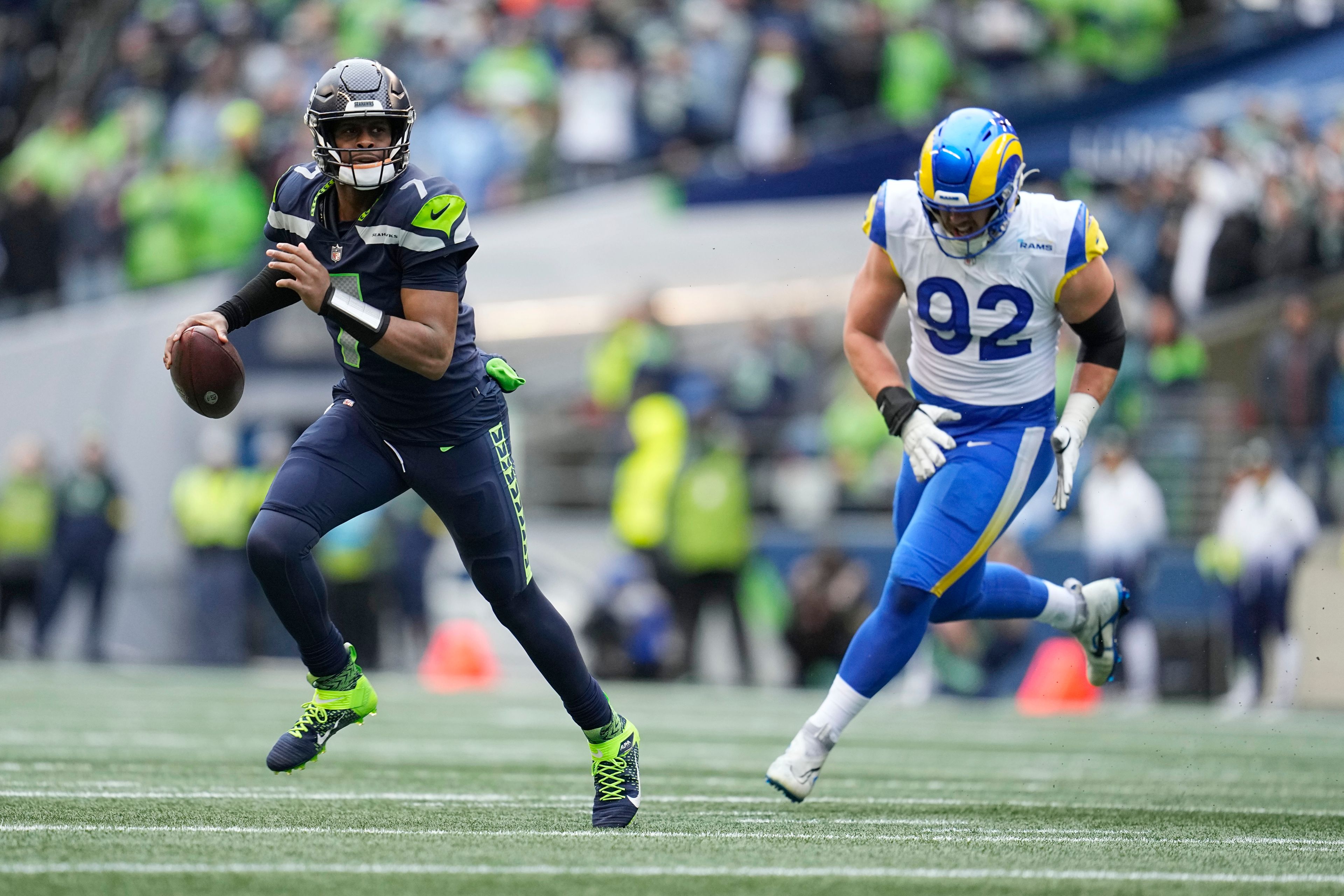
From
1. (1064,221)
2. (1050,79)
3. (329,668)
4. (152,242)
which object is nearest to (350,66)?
(329,668)

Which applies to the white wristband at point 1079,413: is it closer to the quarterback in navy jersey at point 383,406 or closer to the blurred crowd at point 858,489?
the quarterback in navy jersey at point 383,406

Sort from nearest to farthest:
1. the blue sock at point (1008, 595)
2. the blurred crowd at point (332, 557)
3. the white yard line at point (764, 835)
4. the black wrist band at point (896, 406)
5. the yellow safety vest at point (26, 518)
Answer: the white yard line at point (764, 835) → the black wrist band at point (896, 406) → the blue sock at point (1008, 595) → the blurred crowd at point (332, 557) → the yellow safety vest at point (26, 518)

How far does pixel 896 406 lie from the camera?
557cm

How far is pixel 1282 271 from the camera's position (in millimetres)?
12422

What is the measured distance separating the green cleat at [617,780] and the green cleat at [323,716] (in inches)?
25.1

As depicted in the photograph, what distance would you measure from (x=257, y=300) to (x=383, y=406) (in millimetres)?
442

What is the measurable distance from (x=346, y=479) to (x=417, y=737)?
3390 mm

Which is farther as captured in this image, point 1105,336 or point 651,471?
point 651,471

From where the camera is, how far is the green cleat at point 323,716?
5.00 metres

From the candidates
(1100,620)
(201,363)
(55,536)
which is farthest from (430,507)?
(55,536)

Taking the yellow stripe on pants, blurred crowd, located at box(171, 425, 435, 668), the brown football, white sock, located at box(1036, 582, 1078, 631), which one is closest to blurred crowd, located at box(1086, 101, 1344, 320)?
blurred crowd, located at box(171, 425, 435, 668)

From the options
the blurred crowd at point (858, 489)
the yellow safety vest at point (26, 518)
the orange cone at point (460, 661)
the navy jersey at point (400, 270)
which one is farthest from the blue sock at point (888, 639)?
the yellow safety vest at point (26, 518)

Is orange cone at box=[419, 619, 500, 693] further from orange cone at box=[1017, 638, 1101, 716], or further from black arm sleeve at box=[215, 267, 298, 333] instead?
black arm sleeve at box=[215, 267, 298, 333]

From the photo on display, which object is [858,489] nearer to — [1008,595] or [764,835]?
[1008,595]
